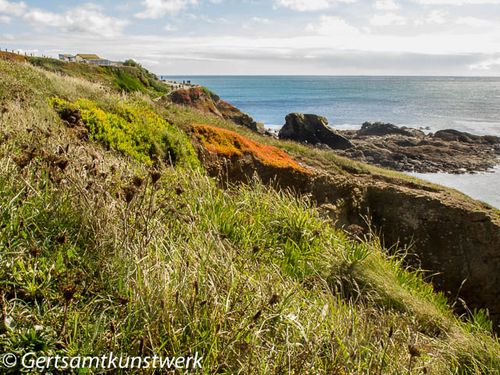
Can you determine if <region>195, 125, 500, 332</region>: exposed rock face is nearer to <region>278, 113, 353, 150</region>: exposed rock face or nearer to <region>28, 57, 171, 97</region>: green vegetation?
<region>28, 57, 171, 97</region>: green vegetation

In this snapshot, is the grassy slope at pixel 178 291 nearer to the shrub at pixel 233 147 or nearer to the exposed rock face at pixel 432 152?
the shrub at pixel 233 147

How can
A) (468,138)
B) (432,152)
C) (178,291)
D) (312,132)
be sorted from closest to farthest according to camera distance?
1. (178,291)
2. (432,152)
3. (312,132)
4. (468,138)

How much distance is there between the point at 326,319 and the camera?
4.01 metres

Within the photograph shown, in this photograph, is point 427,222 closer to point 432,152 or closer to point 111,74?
point 111,74

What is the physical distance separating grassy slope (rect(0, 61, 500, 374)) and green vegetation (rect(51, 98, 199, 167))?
3.20 m

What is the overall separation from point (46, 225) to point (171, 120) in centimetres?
927

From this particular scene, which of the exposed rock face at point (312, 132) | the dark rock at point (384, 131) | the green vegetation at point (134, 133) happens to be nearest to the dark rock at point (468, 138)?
the dark rock at point (384, 131)

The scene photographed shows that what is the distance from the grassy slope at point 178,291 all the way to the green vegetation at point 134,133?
320cm

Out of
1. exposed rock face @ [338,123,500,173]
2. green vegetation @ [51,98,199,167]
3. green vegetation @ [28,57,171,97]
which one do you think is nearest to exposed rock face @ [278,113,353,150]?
exposed rock face @ [338,123,500,173]

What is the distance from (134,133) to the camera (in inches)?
406

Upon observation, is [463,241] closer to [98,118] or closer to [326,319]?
[326,319]

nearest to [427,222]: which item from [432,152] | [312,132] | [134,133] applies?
[134,133]

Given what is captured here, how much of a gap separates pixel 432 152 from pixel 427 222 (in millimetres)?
38723

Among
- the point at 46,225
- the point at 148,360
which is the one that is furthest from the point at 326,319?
the point at 46,225
